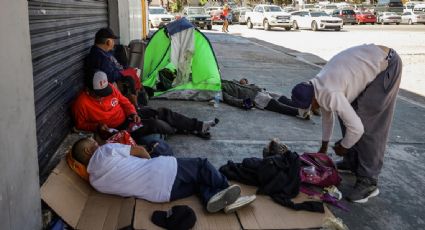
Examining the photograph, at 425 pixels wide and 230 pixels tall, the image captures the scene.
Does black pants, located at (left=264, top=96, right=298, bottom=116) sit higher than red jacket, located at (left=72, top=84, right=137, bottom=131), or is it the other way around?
red jacket, located at (left=72, top=84, right=137, bottom=131)

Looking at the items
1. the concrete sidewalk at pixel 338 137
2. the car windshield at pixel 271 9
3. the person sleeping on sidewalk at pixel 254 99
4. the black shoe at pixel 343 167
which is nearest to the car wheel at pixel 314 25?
the car windshield at pixel 271 9

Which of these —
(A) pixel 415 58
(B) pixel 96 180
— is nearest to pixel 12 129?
(B) pixel 96 180

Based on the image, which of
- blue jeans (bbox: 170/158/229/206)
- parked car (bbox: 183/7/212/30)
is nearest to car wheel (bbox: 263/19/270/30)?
parked car (bbox: 183/7/212/30)

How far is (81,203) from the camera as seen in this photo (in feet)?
11.1

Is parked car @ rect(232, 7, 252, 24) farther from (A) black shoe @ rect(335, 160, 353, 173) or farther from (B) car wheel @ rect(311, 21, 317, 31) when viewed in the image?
(A) black shoe @ rect(335, 160, 353, 173)

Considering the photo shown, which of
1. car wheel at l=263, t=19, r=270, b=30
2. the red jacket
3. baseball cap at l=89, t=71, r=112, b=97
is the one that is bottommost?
the red jacket

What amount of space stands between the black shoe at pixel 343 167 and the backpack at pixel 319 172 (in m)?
0.25

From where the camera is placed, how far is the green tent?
718 centimetres

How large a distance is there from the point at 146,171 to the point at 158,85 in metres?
4.15

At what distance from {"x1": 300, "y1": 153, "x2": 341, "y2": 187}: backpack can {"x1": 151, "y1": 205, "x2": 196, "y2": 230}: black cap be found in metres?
1.16

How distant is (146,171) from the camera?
345 centimetres

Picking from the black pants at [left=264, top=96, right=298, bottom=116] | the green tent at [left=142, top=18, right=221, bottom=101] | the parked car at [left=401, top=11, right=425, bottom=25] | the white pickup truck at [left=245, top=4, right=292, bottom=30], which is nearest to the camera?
the black pants at [left=264, top=96, right=298, bottom=116]

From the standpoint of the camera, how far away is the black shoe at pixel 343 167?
13.9ft

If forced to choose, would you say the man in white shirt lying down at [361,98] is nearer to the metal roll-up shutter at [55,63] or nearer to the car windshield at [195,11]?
the metal roll-up shutter at [55,63]
